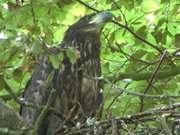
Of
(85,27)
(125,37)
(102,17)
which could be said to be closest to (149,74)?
(125,37)

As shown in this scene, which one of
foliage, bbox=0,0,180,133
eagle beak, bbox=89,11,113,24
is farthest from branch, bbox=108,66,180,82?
eagle beak, bbox=89,11,113,24

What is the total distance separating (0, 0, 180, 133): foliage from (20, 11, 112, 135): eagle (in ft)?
0.26

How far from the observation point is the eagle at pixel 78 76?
10.3 feet

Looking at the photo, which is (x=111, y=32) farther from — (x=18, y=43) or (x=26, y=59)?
(x=18, y=43)

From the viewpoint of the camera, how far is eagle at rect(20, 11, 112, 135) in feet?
10.3

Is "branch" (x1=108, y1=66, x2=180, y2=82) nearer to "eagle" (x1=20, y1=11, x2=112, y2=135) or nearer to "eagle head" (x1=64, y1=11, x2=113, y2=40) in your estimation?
"eagle" (x1=20, y1=11, x2=112, y2=135)

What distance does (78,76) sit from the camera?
10.6 ft

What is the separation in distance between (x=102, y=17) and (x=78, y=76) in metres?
0.43

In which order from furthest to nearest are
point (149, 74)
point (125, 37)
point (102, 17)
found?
point (125, 37) → point (149, 74) → point (102, 17)

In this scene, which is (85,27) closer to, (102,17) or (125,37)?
(125,37)

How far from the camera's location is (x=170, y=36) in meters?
3.35

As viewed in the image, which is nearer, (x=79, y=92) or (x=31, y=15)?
(x=31, y=15)

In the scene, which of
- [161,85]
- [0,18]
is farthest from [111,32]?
[0,18]

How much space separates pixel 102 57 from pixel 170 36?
545 mm
